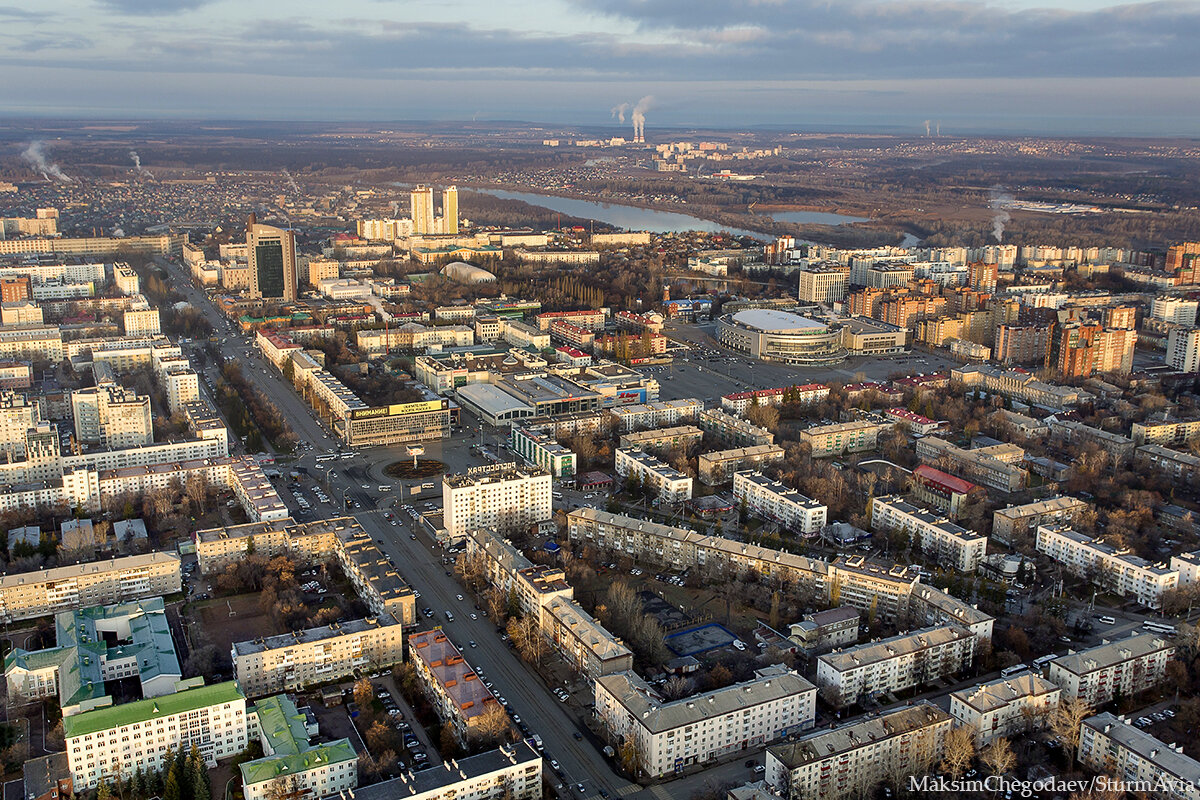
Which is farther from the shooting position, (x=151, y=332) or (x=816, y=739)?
(x=151, y=332)

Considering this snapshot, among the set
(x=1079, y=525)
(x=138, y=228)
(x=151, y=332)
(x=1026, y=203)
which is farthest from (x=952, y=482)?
(x=1026, y=203)

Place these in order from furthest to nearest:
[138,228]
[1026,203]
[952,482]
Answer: [1026,203] < [138,228] < [952,482]

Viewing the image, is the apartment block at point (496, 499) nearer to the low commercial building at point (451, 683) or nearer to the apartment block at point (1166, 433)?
the low commercial building at point (451, 683)

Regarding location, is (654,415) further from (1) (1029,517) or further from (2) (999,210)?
(2) (999,210)

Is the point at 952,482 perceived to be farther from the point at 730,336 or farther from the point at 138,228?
the point at 138,228

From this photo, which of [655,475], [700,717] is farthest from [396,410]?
[700,717]

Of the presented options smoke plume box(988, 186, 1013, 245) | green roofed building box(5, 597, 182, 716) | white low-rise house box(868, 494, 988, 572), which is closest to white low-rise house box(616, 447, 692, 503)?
white low-rise house box(868, 494, 988, 572)
